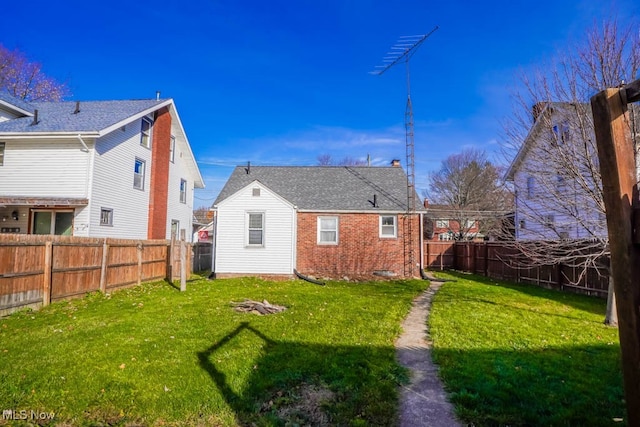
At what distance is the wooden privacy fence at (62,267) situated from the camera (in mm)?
7953

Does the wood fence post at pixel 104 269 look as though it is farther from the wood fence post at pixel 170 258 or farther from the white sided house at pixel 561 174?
the white sided house at pixel 561 174

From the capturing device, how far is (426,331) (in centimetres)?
717

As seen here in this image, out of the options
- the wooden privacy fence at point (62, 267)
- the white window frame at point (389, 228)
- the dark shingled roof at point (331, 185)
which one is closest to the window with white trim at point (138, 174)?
the dark shingled roof at point (331, 185)

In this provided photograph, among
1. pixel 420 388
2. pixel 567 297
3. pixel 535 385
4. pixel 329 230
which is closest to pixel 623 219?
pixel 420 388

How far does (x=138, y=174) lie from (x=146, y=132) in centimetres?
225

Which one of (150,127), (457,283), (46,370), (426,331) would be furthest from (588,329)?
(150,127)

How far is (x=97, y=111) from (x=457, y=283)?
58.7 ft

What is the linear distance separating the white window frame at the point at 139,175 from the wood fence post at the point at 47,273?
931 cm

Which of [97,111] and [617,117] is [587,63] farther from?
[97,111]

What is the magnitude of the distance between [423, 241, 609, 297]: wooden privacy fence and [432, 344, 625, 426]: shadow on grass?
9.25 feet

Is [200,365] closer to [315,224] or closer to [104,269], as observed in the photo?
[104,269]

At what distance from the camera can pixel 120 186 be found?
16297 millimetres

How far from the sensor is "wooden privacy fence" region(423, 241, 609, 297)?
11789mm

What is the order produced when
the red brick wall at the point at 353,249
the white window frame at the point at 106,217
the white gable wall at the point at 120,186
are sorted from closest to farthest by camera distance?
the white gable wall at the point at 120,186, the white window frame at the point at 106,217, the red brick wall at the point at 353,249
